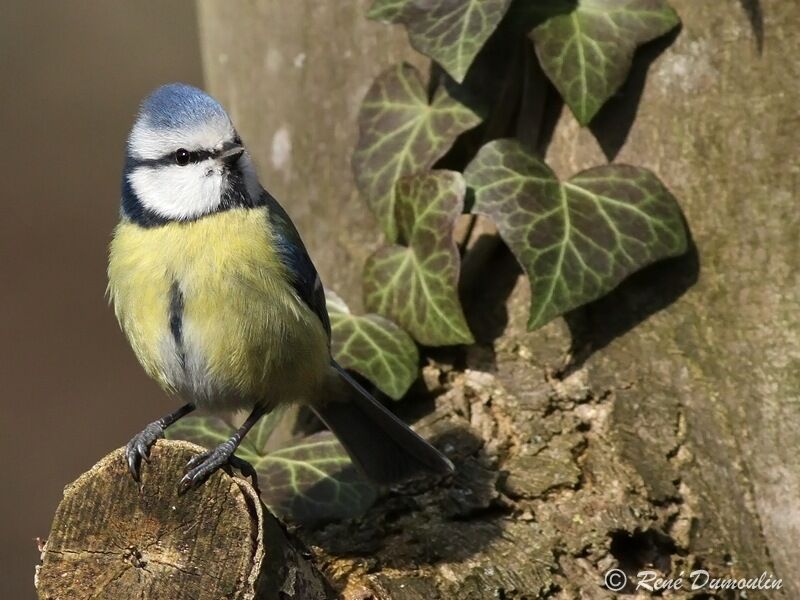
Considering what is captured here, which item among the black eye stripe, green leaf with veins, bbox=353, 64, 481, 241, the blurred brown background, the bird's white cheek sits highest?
the black eye stripe

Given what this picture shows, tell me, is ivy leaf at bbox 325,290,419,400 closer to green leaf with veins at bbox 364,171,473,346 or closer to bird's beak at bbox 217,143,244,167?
green leaf with veins at bbox 364,171,473,346

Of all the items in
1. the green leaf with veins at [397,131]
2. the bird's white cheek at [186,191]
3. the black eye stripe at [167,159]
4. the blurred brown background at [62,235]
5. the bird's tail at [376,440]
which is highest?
the black eye stripe at [167,159]

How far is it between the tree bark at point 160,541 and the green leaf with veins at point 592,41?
49.6 inches

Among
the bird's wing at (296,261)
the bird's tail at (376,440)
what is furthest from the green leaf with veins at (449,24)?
the bird's tail at (376,440)

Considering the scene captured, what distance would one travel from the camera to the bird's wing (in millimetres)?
2258

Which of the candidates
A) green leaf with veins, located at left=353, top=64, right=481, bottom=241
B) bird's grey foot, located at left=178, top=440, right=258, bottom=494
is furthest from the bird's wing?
bird's grey foot, located at left=178, top=440, right=258, bottom=494

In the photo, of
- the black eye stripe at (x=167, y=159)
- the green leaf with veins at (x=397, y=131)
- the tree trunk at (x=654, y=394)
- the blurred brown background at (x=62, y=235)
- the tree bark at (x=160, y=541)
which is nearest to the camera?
the tree bark at (x=160, y=541)

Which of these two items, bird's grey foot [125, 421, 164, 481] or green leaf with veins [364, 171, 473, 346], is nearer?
bird's grey foot [125, 421, 164, 481]

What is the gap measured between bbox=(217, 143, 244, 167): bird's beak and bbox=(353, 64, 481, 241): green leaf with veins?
1.79 ft

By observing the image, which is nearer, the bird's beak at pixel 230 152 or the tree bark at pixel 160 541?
the tree bark at pixel 160 541

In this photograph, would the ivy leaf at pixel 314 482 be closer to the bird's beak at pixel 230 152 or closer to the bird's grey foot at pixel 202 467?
the bird's grey foot at pixel 202 467

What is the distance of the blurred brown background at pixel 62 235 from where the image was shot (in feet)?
17.4

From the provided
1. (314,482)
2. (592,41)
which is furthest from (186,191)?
(592,41)

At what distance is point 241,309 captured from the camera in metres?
2.12
